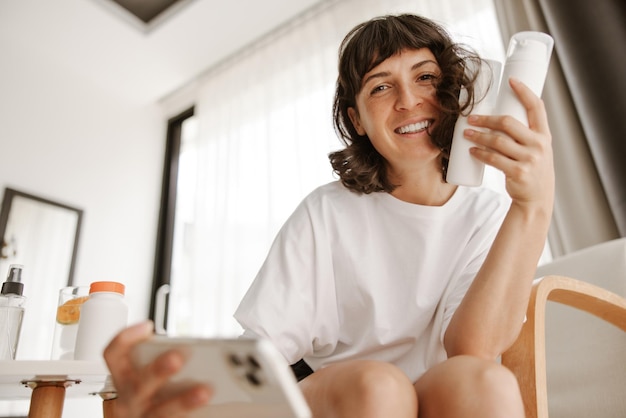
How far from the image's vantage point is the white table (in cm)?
76

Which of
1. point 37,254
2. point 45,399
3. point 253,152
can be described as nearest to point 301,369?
point 45,399

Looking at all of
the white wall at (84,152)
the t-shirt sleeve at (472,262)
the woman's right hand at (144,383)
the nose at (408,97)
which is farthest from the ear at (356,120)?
the white wall at (84,152)

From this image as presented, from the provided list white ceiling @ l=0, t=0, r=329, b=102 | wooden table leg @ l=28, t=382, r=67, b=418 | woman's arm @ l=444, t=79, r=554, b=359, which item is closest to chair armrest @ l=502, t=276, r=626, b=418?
woman's arm @ l=444, t=79, r=554, b=359

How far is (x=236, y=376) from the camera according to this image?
1.07ft

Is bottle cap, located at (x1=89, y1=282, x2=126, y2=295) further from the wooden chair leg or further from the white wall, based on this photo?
the white wall

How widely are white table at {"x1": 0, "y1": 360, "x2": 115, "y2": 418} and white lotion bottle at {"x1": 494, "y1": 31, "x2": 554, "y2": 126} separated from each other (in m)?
0.72

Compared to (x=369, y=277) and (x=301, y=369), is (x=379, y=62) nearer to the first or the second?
(x=369, y=277)

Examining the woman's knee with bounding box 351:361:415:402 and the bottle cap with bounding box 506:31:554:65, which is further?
the bottle cap with bounding box 506:31:554:65

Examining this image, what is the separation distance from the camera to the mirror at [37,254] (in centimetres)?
230

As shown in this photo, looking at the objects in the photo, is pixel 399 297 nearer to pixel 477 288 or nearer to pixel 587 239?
pixel 477 288

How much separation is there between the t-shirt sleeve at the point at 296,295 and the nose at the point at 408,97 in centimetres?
24

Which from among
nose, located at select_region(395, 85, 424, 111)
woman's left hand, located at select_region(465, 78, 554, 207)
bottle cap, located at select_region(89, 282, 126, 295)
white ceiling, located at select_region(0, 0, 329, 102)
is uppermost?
white ceiling, located at select_region(0, 0, 329, 102)

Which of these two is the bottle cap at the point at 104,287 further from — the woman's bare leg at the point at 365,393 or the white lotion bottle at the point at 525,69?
the white lotion bottle at the point at 525,69

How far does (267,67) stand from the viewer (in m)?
2.72
